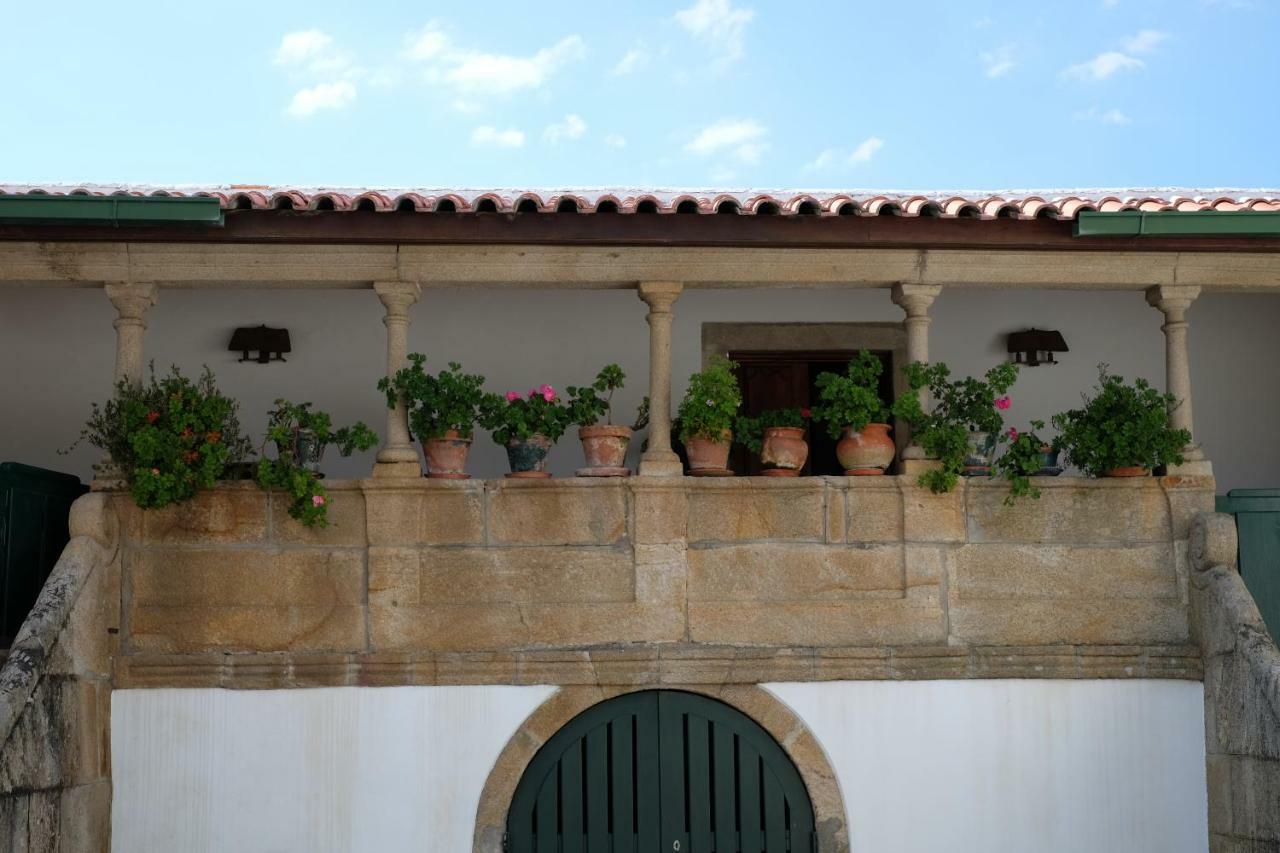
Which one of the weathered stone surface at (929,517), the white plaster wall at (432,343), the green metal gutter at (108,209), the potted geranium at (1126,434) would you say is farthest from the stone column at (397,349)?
the potted geranium at (1126,434)

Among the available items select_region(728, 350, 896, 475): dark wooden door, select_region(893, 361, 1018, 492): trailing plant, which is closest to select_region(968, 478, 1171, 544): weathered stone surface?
select_region(893, 361, 1018, 492): trailing plant

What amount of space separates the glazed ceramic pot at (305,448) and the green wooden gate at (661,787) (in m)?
1.87

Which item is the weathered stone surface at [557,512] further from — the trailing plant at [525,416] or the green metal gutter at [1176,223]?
the green metal gutter at [1176,223]

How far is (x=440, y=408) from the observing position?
24.5ft

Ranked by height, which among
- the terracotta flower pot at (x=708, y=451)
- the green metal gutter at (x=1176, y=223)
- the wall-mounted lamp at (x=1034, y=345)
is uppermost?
the green metal gutter at (x=1176, y=223)

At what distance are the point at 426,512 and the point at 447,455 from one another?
1.02ft

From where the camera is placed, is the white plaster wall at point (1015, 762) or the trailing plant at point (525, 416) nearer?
the white plaster wall at point (1015, 762)

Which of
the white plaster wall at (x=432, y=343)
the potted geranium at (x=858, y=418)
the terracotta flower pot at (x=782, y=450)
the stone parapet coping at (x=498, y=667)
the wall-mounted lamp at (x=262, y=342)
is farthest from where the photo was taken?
the white plaster wall at (x=432, y=343)

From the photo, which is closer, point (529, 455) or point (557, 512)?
point (557, 512)

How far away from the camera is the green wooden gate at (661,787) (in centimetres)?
734

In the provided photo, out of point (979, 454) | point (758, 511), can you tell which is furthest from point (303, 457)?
point (979, 454)

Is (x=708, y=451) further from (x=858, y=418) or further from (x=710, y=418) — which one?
(x=858, y=418)

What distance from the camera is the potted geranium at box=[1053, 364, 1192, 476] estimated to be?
7480 millimetres

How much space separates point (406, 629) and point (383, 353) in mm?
2251
